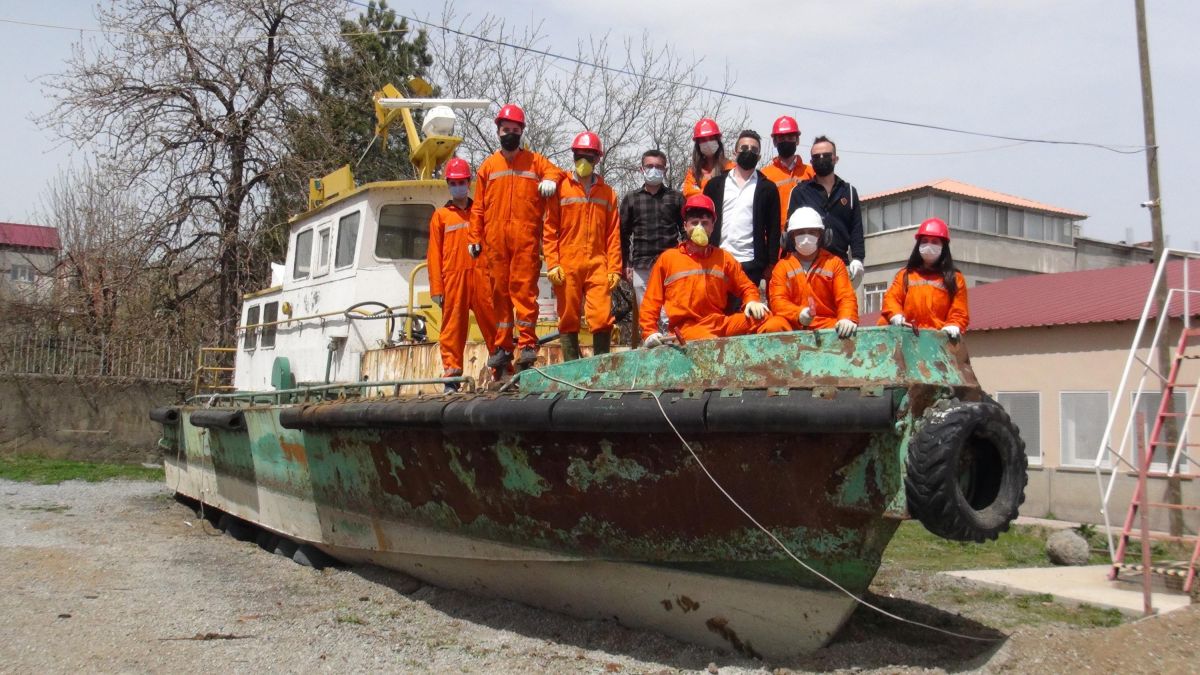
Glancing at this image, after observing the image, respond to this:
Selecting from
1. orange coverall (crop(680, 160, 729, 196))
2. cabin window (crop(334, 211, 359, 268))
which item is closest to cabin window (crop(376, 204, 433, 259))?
cabin window (crop(334, 211, 359, 268))

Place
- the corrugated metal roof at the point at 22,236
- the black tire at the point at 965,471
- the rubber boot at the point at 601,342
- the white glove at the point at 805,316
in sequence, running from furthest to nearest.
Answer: the corrugated metal roof at the point at 22,236
the rubber boot at the point at 601,342
the white glove at the point at 805,316
the black tire at the point at 965,471

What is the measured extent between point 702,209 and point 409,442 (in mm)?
2202

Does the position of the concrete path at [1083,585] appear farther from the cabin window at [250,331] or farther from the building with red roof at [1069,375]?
the cabin window at [250,331]

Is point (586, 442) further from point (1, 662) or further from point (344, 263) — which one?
point (344, 263)

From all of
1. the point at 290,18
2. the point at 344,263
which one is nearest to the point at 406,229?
the point at 344,263

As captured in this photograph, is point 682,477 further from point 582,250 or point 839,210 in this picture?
point 839,210

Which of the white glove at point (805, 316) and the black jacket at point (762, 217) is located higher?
the black jacket at point (762, 217)

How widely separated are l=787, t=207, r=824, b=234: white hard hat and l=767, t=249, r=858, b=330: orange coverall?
149 mm

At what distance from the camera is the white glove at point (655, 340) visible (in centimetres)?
510

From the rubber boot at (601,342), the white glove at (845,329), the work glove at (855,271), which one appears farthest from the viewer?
the rubber boot at (601,342)

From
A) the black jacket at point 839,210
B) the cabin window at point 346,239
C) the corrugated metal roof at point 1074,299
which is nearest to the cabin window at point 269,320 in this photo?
the cabin window at point 346,239

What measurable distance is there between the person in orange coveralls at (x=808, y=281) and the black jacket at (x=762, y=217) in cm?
47

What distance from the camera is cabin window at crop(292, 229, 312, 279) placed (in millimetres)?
9120

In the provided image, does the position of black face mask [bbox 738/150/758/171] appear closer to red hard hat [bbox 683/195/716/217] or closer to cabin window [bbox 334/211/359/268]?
red hard hat [bbox 683/195/716/217]
